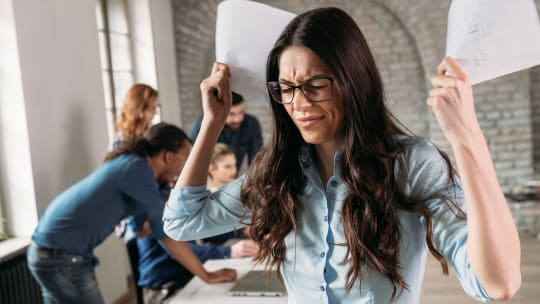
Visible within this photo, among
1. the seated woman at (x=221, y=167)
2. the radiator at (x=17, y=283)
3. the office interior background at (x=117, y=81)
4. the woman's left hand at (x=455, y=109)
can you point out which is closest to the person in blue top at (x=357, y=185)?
the woman's left hand at (x=455, y=109)

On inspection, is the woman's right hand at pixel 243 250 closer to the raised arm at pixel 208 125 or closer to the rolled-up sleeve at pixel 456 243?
the raised arm at pixel 208 125

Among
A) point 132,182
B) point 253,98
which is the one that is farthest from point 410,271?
point 132,182

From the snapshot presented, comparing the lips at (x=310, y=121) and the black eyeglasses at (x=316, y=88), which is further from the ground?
the black eyeglasses at (x=316, y=88)

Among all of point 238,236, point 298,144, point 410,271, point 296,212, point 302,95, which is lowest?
point 238,236

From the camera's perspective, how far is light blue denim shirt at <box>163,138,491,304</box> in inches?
39.1

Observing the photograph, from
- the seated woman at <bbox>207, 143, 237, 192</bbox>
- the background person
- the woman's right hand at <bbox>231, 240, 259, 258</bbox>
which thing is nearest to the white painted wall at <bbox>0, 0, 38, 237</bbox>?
the background person

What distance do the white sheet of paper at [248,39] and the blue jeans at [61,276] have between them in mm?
1484

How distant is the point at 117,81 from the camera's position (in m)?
5.41

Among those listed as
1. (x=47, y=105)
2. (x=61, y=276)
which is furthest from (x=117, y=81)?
(x=61, y=276)

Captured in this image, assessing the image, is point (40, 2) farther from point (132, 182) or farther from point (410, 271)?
point (410, 271)

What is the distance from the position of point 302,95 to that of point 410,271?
404mm

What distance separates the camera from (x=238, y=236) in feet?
11.8

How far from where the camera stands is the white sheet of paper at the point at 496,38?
100 centimetres

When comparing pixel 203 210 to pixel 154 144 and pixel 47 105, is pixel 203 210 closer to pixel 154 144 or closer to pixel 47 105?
pixel 154 144
